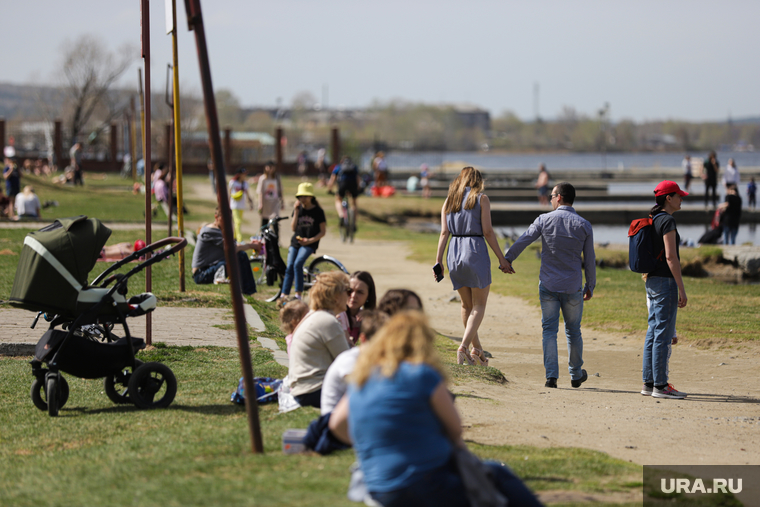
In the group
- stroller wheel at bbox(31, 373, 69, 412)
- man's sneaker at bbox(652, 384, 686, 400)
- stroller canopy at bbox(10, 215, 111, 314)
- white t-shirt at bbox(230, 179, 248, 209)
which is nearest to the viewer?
stroller canopy at bbox(10, 215, 111, 314)

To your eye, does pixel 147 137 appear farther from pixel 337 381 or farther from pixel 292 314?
pixel 337 381

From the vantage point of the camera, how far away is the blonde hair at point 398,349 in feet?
11.8

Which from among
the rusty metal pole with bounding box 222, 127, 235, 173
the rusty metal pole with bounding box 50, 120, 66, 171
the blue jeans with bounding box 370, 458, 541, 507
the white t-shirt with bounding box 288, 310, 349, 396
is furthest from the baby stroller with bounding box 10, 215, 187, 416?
the rusty metal pole with bounding box 50, 120, 66, 171

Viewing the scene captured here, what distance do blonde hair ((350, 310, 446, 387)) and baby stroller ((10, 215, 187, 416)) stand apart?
304 centimetres

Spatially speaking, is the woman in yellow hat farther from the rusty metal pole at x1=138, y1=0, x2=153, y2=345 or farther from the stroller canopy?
the stroller canopy

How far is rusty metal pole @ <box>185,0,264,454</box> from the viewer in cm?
479

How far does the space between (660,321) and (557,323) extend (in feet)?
3.11

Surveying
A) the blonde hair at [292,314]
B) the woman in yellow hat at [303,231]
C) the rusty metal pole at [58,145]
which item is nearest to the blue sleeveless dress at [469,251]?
the blonde hair at [292,314]

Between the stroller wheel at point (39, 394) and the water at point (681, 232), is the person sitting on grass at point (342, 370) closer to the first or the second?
the stroller wheel at point (39, 394)

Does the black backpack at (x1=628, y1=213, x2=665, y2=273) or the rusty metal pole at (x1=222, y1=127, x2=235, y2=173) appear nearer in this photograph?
the black backpack at (x1=628, y1=213, x2=665, y2=273)

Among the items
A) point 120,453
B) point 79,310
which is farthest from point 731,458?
point 79,310

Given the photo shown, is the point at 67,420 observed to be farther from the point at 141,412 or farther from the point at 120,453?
the point at 120,453

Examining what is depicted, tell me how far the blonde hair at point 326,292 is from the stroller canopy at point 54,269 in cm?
183

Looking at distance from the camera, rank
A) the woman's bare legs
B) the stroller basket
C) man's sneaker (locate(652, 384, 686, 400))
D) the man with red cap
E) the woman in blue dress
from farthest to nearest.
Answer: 1. the woman's bare legs
2. the woman in blue dress
3. man's sneaker (locate(652, 384, 686, 400))
4. the man with red cap
5. the stroller basket
